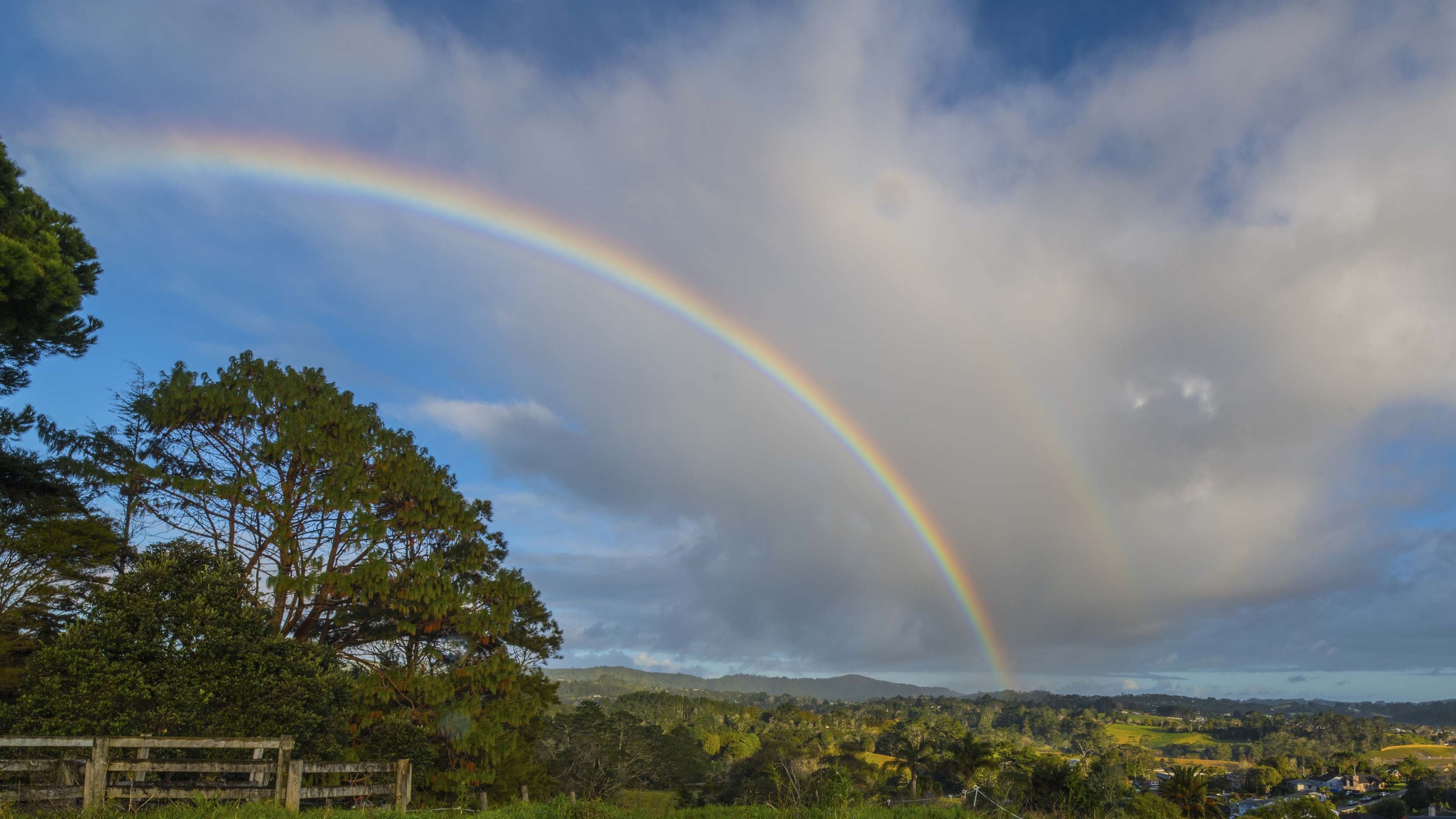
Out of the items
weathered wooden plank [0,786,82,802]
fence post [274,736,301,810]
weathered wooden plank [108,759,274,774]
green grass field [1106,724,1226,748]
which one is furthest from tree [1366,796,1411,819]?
weathered wooden plank [0,786,82,802]

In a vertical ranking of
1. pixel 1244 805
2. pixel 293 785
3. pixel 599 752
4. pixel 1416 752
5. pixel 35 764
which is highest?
pixel 35 764

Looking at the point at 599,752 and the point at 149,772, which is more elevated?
the point at 149,772

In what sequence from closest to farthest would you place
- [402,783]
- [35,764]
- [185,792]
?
[35,764] < [185,792] < [402,783]

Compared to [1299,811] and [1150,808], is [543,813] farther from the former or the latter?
[1299,811]

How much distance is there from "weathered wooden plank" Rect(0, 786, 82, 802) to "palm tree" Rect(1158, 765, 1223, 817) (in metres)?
58.0

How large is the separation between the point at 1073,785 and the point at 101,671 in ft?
115

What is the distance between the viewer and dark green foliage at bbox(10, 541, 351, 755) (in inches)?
690

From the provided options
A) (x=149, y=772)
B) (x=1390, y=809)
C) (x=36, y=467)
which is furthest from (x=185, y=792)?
(x=1390, y=809)

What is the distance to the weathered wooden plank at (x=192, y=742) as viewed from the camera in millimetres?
12055

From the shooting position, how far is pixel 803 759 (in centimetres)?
8275

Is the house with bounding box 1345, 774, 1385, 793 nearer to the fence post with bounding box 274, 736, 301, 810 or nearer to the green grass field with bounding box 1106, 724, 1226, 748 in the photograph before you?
the green grass field with bounding box 1106, 724, 1226, 748

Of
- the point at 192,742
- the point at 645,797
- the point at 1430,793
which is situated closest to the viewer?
the point at 192,742

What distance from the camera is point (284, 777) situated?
44.5 ft

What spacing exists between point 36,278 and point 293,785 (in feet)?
42.2
